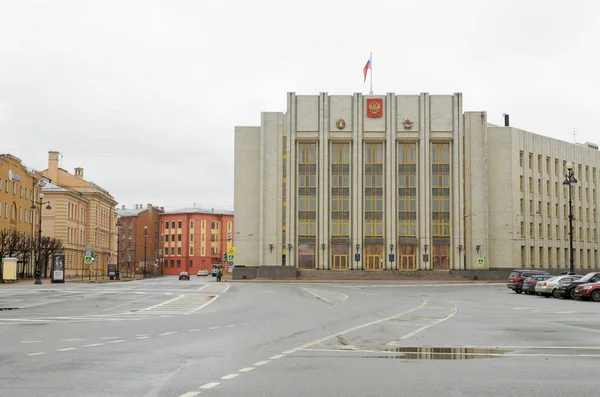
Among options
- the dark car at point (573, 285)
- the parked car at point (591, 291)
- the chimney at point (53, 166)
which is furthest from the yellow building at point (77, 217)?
the parked car at point (591, 291)

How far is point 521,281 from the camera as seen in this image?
159ft

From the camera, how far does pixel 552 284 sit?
4153cm

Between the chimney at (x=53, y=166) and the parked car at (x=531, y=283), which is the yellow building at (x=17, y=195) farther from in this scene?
the parked car at (x=531, y=283)

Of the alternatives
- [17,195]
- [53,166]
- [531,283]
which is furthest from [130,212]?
[531,283]

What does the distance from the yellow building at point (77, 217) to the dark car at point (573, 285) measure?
69.0 metres

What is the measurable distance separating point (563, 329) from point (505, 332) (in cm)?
209

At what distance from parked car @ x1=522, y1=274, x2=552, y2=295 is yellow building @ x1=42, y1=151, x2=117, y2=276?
209 feet

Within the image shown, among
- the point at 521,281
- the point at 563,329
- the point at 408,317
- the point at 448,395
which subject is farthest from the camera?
the point at 521,281

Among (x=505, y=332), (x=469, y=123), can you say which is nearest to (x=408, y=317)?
(x=505, y=332)

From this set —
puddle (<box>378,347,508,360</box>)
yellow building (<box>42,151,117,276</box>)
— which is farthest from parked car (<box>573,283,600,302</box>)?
yellow building (<box>42,151,117,276</box>)

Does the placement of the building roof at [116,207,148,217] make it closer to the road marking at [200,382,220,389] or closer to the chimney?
the chimney

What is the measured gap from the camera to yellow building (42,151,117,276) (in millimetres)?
98625

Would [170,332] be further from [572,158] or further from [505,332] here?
[572,158]

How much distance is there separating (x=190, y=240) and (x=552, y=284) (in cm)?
13591
